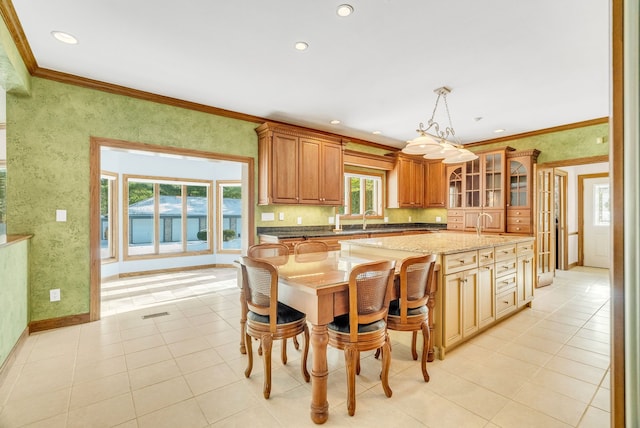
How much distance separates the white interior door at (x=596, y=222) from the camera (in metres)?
6.47

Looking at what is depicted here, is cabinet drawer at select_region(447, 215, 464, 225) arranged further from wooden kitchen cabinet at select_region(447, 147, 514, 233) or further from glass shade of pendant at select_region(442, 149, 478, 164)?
glass shade of pendant at select_region(442, 149, 478, 164)

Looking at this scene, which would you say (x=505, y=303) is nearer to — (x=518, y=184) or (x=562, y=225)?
(x=518, y=184)

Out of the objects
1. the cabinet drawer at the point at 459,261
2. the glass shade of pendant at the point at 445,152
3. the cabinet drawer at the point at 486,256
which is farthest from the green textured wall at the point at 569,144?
the cabinet drawer at the point at 459,261

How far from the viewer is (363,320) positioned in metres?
1.83

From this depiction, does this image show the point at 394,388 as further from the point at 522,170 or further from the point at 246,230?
the point at 522,170

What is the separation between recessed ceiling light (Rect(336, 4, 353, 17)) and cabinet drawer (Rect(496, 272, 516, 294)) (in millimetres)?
2859

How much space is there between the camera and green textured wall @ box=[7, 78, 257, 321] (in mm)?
3041

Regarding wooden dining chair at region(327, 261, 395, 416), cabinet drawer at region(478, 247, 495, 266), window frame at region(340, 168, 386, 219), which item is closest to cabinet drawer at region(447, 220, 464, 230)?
window frame at region(340, 168, 386, 219)

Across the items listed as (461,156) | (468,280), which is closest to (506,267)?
(468,280)

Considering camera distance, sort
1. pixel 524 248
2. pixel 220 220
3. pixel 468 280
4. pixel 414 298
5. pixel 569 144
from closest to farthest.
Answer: pixel 414 298, pixel 468 280, pixel 524 248, pixel 569 144, pixel 220 220

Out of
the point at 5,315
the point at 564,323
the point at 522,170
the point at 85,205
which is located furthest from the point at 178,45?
the point at 522,170

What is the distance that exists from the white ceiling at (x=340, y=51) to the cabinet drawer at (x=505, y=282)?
2.17 metres

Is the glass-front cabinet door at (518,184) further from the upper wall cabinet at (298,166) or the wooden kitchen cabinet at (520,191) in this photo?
the upper wall cabinet at (298,166)

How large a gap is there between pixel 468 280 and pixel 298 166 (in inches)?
115
